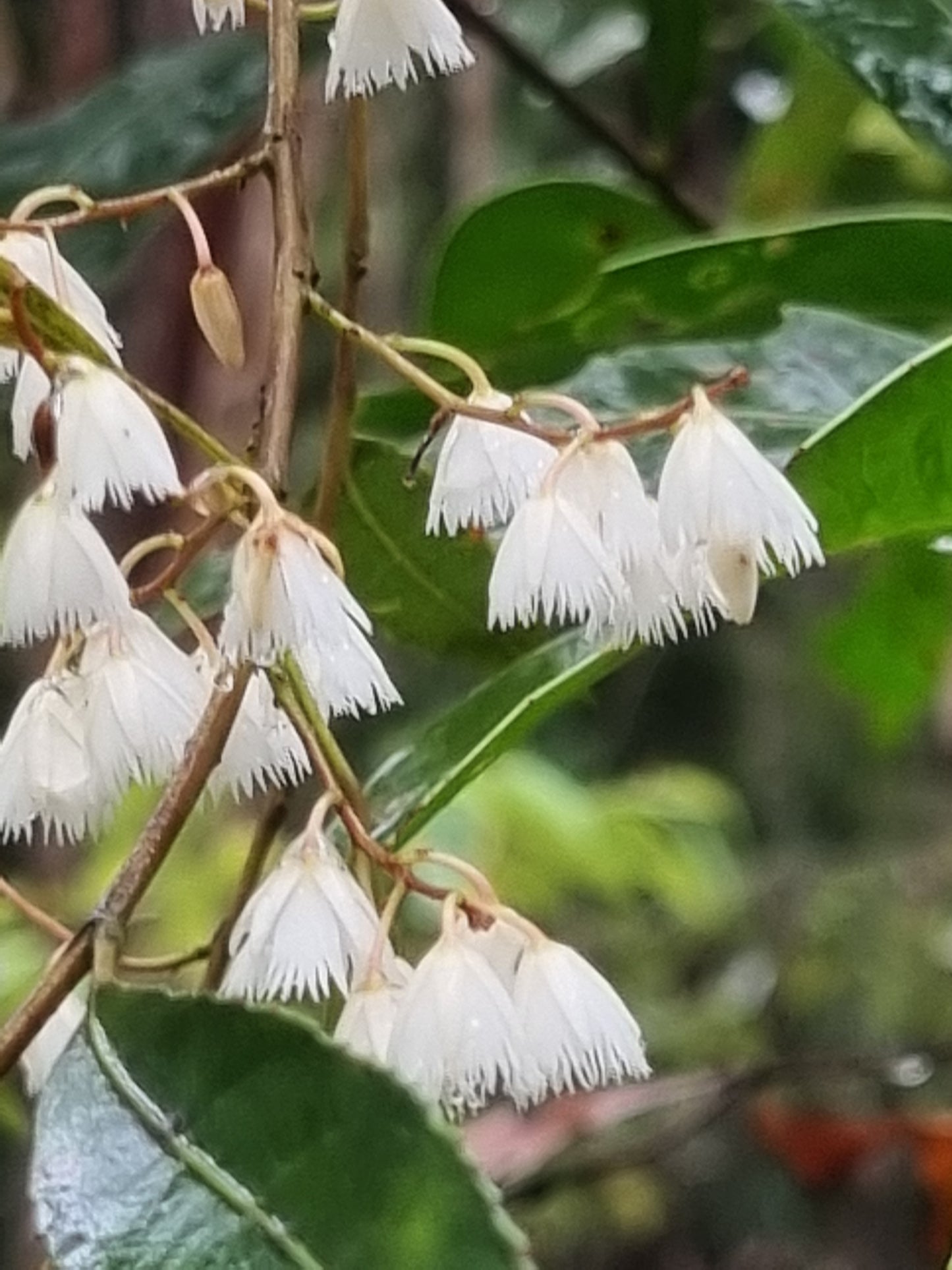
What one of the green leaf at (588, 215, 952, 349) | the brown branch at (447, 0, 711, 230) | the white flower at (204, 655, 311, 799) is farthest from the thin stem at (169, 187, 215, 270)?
the brown branch at (447, 0, 711, 230)

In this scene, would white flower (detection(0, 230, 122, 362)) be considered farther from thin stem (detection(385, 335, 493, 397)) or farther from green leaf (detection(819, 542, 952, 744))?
green leaf (detection(819, 542, 952, 744))

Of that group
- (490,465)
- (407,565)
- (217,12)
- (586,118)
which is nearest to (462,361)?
(490,465)

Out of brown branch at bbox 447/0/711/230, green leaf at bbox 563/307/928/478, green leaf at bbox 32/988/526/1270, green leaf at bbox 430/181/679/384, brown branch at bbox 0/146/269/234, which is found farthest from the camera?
brown branch at bbox 447/0/711/230

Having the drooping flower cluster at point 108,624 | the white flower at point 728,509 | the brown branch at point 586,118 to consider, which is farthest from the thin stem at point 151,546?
the brown branch at point 586,118

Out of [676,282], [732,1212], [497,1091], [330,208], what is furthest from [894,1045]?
[497,1091]

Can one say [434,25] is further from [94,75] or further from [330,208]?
[330,208]

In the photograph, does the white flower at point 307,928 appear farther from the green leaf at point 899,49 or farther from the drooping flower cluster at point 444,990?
the green leaf at point 899,49

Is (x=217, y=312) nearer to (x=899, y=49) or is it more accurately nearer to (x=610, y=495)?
(x=610, y=495)
